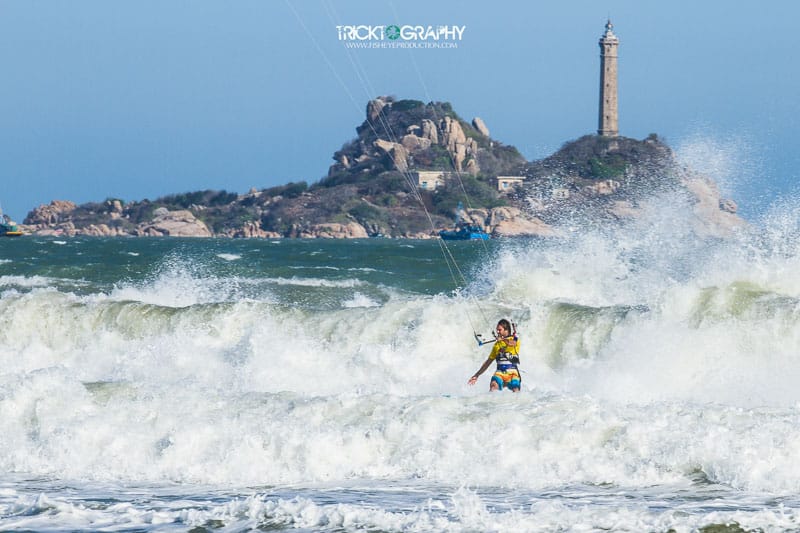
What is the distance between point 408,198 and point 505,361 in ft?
520

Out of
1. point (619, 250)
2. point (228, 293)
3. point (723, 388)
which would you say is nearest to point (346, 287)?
point (228, 293)

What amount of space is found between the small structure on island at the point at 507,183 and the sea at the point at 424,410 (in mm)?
144697

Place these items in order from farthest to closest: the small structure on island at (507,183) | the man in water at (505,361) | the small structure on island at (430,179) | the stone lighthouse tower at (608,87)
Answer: the small structure on island at (430,179), the small structure on island at (507,183), the stone lighthouse tower at (608,87), the man in water at (505,361)

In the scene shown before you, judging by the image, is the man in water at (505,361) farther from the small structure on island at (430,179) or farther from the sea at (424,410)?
the small structure on island at (430,179)

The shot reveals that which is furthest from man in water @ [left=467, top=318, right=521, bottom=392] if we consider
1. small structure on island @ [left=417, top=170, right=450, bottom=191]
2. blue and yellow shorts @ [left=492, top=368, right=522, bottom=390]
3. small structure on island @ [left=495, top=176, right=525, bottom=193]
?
small structure on island @ [left=417, top=170, right=450, bottom=191]

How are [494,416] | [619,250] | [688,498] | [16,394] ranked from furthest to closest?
[619,250]
[16,394]
[494,416]
[688,498]

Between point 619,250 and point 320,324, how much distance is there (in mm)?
9125

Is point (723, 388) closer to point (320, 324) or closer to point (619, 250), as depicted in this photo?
point (320, 324)

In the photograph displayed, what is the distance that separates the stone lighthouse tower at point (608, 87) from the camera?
139 meters

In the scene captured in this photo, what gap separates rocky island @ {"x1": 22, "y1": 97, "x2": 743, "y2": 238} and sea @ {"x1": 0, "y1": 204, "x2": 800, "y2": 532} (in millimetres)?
108353

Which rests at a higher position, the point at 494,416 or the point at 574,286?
the point at 574,286

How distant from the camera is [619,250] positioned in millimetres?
26844

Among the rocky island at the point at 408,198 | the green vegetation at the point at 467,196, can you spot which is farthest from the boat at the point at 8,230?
the green vegetation at the point at 467,196

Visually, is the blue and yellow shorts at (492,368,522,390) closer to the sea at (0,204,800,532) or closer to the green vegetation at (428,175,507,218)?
the sea at (0,204,800,532)
